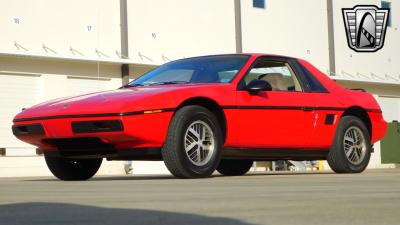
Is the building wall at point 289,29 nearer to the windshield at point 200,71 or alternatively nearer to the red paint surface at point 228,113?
the red paint surface at point 228,113

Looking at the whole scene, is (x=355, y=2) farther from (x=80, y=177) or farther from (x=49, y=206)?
(x=49, y=206)

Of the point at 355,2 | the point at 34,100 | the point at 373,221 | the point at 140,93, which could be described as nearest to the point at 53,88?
the point at 34,100

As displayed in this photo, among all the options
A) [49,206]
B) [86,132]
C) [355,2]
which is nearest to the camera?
[49,206]

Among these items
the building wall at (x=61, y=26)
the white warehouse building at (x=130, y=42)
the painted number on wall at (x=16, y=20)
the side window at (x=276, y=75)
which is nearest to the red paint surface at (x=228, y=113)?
the side window at (x=276, y=75)

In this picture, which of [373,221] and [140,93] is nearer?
[373,221]

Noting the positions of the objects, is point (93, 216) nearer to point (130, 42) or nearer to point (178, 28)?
point (130, 42)

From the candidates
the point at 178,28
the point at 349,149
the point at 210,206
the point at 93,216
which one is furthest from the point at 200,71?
the point at 178,28

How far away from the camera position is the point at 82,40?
1018 inches

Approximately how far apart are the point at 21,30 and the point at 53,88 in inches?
83.8

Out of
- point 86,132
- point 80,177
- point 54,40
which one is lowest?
point 80,177

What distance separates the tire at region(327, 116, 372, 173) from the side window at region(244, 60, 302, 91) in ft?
2.42

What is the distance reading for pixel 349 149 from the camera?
402 inches

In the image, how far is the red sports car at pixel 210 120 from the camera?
26.9 ft

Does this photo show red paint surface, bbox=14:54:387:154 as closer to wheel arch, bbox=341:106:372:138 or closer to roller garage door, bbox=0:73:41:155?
wheel arch, bbox=341:106:372:138
